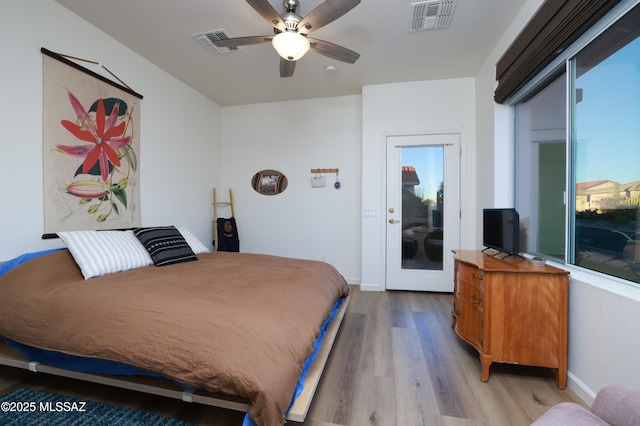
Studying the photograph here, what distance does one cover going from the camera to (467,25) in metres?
2.33

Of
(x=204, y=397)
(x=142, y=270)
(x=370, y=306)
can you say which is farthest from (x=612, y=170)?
(x=142, y=270)

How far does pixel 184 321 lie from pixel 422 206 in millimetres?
3043

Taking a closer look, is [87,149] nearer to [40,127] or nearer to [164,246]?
[40,127]

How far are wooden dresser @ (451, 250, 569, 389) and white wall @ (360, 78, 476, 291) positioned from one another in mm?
1676

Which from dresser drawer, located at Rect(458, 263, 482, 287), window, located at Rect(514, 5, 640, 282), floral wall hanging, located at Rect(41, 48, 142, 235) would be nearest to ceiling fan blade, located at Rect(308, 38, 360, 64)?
window, located at Rect(514, 5, 640, 282)

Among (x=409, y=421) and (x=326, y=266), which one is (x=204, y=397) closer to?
(x=409, y=421)

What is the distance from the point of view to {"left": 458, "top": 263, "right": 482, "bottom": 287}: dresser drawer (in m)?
1.83

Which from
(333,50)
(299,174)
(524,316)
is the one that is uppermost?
(333,50)

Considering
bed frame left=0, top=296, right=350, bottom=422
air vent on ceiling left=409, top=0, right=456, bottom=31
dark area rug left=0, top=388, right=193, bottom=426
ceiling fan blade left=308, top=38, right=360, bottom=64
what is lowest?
dark area rug left=0, top=388, right=193, bottom=426

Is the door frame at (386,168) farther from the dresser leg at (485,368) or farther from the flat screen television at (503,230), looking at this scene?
the dresser leg at (485,368)

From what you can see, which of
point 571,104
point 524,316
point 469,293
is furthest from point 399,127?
point 524,316

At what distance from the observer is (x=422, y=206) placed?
11.2 feet

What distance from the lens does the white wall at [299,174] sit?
383 centimetres

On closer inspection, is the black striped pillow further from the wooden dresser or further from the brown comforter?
the wooden dresser
